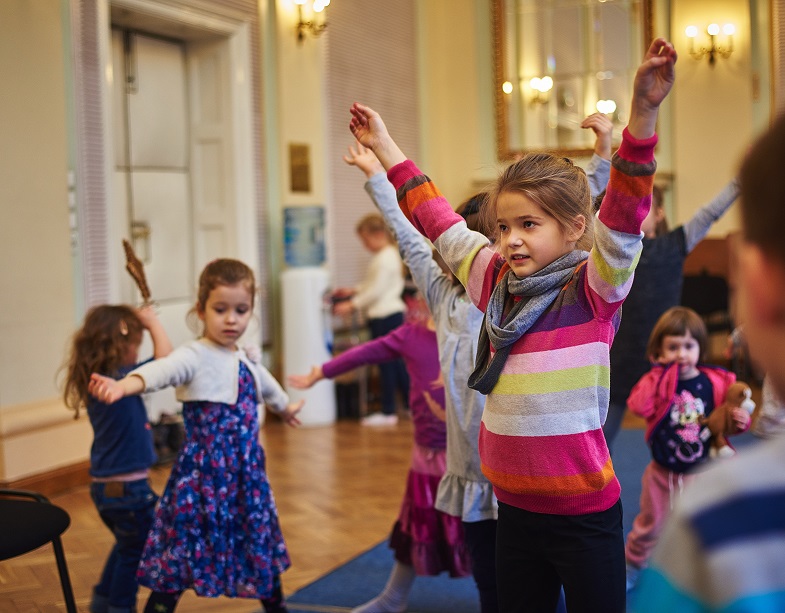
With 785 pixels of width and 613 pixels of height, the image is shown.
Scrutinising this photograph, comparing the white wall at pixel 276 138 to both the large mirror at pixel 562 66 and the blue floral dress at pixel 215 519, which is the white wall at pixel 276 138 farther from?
the blue floral dress at pixel 215 519

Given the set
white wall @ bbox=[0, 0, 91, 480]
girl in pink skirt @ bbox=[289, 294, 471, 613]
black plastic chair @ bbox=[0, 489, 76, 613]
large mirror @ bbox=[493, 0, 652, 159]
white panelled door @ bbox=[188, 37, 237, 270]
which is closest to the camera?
black plastic chair @ bbox=[0, 489, 76, 613]

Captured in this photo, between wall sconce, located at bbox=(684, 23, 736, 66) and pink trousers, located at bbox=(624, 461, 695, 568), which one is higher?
wall sconce, located at bbox=(684, 23, 736, 66)

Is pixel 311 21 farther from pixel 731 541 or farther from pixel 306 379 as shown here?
pixel 731 541

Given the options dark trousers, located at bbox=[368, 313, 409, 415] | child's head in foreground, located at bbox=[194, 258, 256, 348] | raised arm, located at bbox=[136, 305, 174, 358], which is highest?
child's head in foreground, located at bbox=[194, 258, 256, 348]

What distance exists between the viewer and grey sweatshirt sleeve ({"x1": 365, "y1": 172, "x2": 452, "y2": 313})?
101 inches

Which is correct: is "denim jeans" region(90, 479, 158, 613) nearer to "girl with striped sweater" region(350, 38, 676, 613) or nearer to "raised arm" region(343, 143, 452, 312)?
"raised arm" region(343, 143, 452, 312)

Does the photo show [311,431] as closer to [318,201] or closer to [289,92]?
[318,201]

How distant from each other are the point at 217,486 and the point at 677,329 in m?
1.63

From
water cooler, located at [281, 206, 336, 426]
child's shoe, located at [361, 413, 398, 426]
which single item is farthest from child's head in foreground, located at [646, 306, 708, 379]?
water cooler, located at [281, 206, 336, 426]

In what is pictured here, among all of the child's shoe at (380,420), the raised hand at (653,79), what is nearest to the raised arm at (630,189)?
the raised hand at (653,79)

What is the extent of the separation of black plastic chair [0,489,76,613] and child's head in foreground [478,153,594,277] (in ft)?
4.59

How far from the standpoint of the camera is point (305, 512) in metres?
4.78

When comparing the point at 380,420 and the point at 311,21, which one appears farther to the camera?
the point at 311,21

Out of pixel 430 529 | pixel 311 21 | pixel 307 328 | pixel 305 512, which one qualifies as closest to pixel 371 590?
pixel 430 529
